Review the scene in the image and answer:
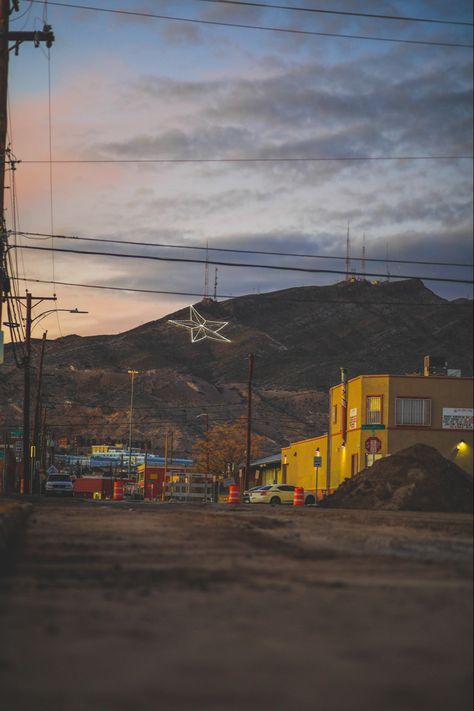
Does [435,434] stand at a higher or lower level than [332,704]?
higher

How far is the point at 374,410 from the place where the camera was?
71.7 metres

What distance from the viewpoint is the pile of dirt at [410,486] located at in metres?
43.5

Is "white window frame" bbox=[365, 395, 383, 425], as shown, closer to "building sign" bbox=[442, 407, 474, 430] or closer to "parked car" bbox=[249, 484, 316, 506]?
"building sign" bbox=[442, 407, 474, 430]

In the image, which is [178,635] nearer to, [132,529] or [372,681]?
[372,681]

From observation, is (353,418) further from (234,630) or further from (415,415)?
(234,630)

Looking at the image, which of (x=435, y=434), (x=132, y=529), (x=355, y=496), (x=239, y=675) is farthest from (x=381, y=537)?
(x=435, y=434)

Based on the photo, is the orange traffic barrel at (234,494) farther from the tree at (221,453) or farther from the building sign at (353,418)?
A: the tree at (221,453)

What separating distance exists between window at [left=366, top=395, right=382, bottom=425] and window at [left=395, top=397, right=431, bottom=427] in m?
1.22

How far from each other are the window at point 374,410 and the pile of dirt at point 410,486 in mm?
19102

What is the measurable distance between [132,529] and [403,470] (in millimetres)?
29493

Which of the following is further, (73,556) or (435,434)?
(435,434)

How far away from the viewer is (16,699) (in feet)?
18.3

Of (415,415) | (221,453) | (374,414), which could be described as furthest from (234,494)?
(221,453)

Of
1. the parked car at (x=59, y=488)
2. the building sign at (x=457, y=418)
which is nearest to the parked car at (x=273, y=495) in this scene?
the building sign at (x=457, y=418)
